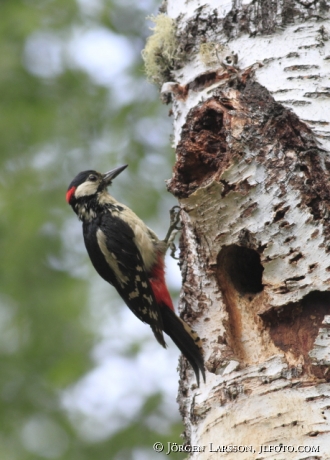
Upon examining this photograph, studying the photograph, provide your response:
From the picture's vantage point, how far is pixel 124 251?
4.68 metres

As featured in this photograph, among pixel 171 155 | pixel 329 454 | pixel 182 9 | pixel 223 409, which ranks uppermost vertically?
pixel 171 155

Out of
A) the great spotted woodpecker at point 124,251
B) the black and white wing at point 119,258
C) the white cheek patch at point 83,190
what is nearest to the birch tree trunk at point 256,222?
the great spotted woodpecker at point 124,251

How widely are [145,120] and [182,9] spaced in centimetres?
248

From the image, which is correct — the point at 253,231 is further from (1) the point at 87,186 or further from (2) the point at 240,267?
(1) the point at 87,186

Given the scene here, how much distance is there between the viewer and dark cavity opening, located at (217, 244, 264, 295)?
133 inches

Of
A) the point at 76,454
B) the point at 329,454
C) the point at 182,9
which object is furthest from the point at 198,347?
the point at 76,454

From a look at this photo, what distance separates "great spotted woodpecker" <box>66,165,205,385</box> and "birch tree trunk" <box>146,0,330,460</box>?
73 centimetres

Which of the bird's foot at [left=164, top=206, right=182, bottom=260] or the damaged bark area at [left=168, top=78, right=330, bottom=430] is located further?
the bird's foot at [left=164, top=206, right=182, bottom=260]

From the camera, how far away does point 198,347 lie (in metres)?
3.31

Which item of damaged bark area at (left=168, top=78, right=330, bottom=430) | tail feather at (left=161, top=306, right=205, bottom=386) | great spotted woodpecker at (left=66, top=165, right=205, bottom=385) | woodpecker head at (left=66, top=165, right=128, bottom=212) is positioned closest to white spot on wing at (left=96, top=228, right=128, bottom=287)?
great spotted woodpecker at (left=66, top=165, right=205, bottom=385)

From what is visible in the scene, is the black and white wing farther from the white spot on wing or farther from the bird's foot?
the bird's foot

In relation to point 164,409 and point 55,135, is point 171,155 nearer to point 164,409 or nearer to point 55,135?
point 55,135

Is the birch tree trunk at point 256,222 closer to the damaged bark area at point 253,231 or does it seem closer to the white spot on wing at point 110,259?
the damaged bark area at point 253,231

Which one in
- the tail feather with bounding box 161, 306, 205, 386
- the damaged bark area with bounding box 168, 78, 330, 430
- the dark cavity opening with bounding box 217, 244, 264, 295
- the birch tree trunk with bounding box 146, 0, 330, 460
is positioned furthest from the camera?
the dark cavity opening with bounding box 217, 244, 264, 295
